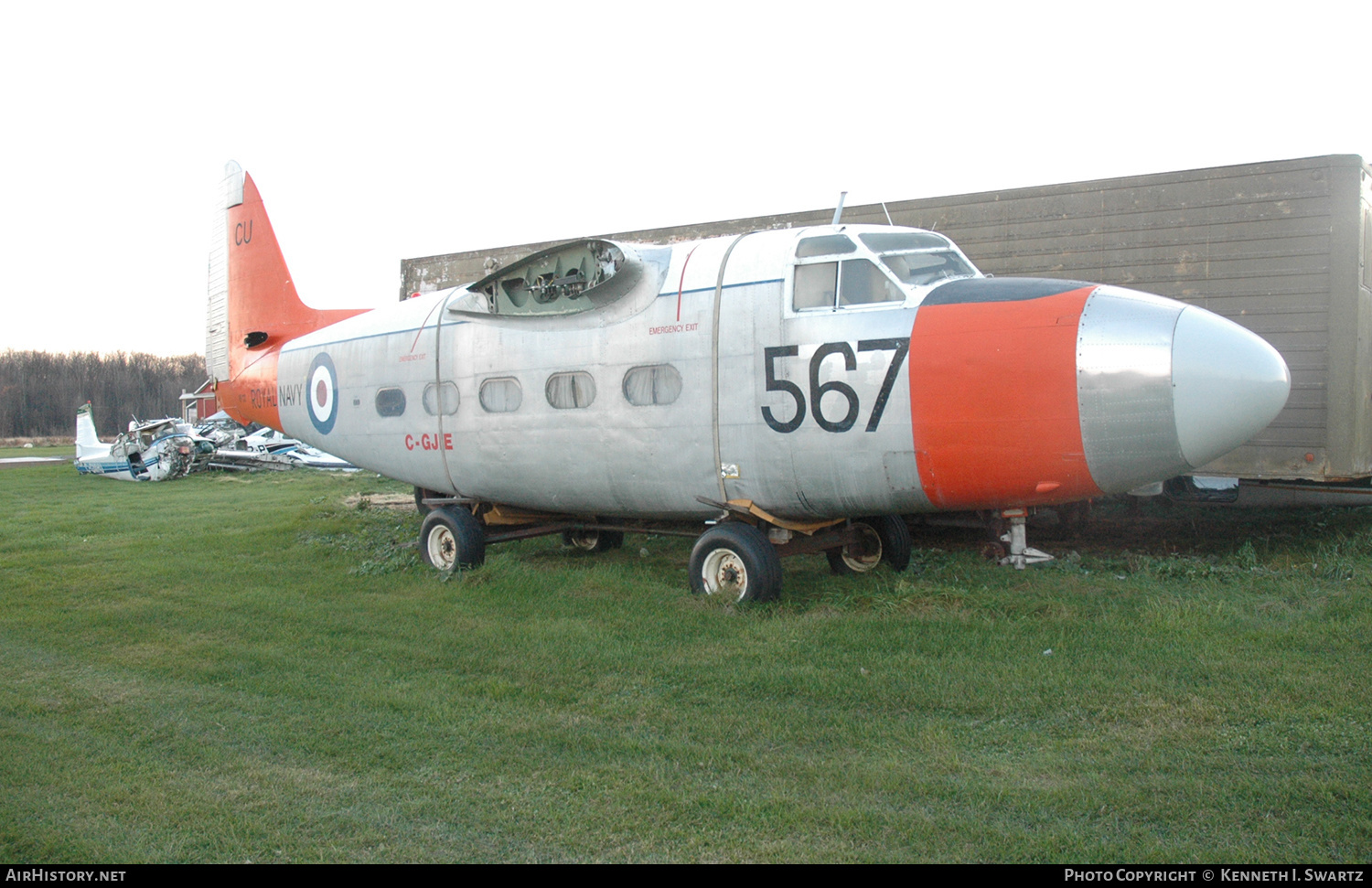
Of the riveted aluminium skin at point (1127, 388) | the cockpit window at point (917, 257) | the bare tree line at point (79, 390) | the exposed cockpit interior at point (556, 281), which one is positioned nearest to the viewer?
the riveted aluminium skin at point (1127, 388)

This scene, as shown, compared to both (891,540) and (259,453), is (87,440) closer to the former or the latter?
(259,453)

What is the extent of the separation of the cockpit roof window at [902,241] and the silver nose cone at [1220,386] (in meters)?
2.31

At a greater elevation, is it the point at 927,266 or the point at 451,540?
the point at 927,266

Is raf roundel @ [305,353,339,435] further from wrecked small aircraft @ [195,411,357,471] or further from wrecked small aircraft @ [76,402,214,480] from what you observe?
wrecked small aircraft @ [76,402,214,480]

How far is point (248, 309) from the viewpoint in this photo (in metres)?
14.1

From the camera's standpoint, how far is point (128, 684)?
658 centimetres

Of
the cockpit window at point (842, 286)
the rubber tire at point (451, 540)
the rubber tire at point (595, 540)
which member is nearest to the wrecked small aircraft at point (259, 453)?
the rubber tire at point (595, 540)

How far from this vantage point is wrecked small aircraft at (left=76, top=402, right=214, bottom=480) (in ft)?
89.5

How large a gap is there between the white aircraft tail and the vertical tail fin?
705 inches

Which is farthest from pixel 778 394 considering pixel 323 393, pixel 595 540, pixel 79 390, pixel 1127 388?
pixel 79 390

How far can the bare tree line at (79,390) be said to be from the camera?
79750mm

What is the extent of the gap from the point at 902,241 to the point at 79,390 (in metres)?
96.4

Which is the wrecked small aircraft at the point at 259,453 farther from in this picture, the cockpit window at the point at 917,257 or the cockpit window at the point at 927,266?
the cockpit window at the point at 927,266

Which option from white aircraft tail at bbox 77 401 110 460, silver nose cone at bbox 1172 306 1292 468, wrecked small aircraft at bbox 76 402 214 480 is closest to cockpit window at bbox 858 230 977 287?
silver nose cone at bbox 1172 306 1292 468
